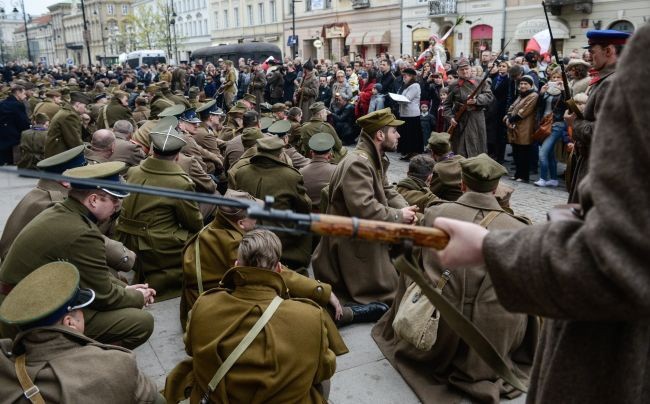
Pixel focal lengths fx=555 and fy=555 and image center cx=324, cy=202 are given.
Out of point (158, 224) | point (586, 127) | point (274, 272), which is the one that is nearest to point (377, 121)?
point (586, 127)

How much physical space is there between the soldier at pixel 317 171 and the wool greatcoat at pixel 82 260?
276 cm

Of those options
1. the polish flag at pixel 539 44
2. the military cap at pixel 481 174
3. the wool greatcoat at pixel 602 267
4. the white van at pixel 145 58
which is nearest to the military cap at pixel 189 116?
the military cap at pixel 481 174

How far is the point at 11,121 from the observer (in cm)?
1216

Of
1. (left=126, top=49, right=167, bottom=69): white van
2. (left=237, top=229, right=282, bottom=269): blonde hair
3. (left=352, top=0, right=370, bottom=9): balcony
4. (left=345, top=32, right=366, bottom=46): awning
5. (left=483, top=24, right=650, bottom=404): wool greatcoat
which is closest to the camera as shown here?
(left=483, top=24, right=650, bottom=404): wool greatcoat

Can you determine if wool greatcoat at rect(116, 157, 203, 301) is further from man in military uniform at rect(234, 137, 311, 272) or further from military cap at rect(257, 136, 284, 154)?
military cap at rect(257, 136, 284, 154)

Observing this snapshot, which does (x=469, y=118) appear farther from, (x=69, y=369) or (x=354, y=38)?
(x=354, y=38)

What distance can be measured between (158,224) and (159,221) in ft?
Answer: 0.11

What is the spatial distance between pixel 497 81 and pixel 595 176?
34.8ft

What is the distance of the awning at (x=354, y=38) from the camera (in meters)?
41.6

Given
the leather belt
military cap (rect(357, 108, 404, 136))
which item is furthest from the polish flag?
the leather belt

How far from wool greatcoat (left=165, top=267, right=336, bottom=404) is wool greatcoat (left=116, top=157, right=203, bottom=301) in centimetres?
253

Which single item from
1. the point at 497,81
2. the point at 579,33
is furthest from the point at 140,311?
the point at 579,33

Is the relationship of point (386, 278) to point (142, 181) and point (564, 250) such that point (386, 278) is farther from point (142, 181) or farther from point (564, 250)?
point (564, 250)

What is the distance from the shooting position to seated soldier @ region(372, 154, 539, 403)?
12.2 ft
